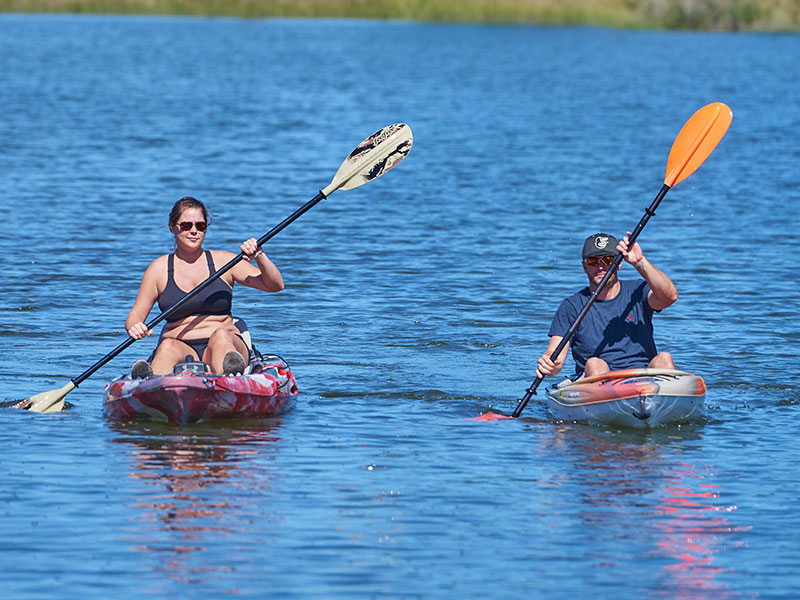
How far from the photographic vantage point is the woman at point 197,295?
30.7 feet

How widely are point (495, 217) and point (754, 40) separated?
4413cm

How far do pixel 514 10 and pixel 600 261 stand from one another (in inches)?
2172

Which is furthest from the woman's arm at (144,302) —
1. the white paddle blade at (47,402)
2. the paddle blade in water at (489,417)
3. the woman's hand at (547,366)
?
the woman's hand at (547,366)

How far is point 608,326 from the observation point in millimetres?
9461

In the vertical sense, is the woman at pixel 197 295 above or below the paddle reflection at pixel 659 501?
above

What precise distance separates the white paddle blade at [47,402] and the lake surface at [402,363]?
2.7 inches

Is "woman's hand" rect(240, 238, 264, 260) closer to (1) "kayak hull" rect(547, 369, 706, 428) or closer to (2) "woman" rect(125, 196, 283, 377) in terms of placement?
(2) "woman" rect(125, 196, 283, 377)

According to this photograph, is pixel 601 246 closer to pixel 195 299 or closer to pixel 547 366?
pixel 547 366

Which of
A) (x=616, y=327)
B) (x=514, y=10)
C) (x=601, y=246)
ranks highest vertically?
(x=514, y=10)

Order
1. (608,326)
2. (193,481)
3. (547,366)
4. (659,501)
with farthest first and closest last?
(608,326) < (547,366) < (193,481) < (659,501)

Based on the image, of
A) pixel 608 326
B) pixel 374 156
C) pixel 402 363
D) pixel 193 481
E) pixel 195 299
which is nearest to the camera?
pixel 193 481

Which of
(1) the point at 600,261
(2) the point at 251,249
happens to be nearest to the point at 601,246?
(1) the point at 600,261

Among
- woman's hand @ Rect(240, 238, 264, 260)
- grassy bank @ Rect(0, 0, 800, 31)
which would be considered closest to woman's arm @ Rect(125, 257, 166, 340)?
woman's hand @ Rect(240, 238, 264, 260)

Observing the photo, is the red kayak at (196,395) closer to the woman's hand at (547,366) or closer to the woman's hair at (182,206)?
the woman's hair at (182,206)
